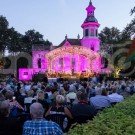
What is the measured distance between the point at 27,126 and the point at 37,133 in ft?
0.67

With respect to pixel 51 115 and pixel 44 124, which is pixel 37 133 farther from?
pixel 51 115

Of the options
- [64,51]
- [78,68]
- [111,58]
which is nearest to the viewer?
[64,51]

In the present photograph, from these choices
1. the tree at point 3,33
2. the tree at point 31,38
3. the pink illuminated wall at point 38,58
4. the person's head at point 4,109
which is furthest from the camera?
the tree at point 31,38

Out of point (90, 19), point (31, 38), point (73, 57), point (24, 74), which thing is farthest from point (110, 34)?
point (24, 74)

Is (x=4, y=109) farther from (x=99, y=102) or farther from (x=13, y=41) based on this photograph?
(x=13, y=41)

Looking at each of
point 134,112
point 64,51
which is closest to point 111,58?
point 64,51

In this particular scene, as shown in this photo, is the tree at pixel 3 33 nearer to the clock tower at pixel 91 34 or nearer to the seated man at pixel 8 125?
the clock tower at pixel 91 34

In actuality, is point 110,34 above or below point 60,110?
above

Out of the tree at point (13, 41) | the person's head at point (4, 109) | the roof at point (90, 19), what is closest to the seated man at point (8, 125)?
the person's head at point (4, 109)

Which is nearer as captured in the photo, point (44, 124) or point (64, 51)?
point (44, 124)

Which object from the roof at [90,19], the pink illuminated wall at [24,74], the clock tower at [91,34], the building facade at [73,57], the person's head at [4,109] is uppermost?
the roof at [90,19]

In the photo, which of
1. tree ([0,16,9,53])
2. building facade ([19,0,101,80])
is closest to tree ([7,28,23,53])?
tree ([0,16,9,53])

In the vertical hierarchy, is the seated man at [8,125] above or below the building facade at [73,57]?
below

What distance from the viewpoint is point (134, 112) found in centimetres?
686
